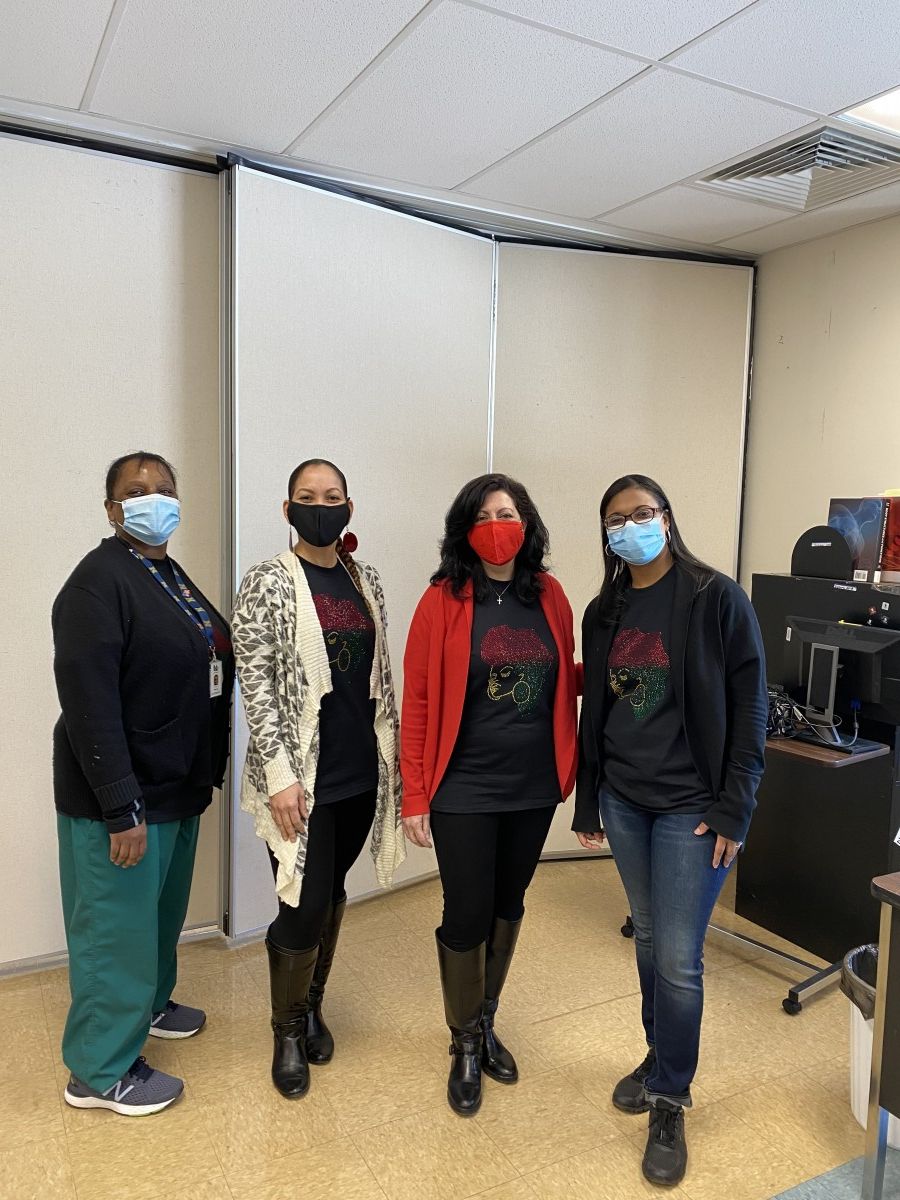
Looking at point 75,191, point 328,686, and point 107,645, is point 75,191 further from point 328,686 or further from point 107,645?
point 328,686

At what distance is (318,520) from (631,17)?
1.36 meters

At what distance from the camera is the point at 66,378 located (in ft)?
8.71

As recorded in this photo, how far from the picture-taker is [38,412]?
2627mm

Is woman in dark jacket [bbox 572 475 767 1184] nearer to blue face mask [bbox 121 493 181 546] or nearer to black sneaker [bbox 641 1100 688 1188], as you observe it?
black sneaker [bbox 641 1100 688 1188]

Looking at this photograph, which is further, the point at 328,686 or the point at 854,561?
the point at 854,561

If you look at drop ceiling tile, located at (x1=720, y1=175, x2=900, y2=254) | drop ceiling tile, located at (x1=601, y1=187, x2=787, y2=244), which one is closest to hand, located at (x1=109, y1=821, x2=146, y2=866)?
drop ceiling tile, located at (x1=601, y1=187, x2=787, y2=244)

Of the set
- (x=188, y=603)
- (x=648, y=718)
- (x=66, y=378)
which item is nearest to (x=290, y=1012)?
(x=188, y=603)

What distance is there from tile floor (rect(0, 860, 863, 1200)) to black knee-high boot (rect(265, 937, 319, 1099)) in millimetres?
51

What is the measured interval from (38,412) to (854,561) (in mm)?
2719

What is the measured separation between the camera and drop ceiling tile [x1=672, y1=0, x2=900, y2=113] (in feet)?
6.48

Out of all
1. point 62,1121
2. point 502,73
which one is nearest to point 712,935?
point 62,1121

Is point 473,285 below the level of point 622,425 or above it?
above

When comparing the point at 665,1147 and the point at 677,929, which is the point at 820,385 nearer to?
the point at 677,929

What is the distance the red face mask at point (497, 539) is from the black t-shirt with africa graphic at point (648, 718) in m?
0.29
